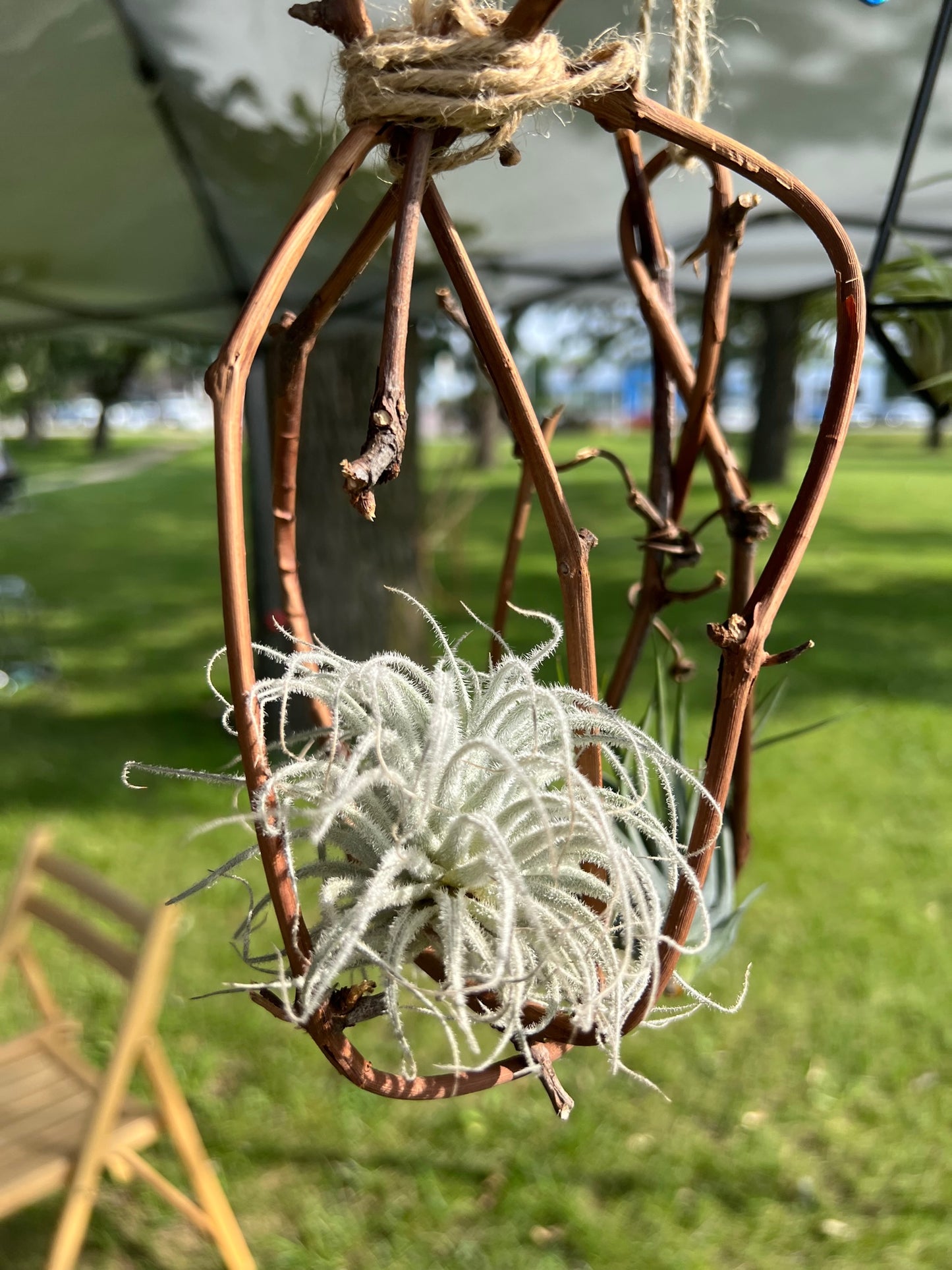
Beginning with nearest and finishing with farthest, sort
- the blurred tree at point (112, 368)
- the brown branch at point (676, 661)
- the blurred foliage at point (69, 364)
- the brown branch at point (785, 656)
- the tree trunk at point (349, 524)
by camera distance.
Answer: the brown branch at point (785, 656) → the brown branch at point (676, 661) → the tree trunk at point (349, 524) → the blurred foliage at point (69, 364) → the blurred tree at point (112, 368)

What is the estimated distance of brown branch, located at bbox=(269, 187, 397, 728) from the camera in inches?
19.4

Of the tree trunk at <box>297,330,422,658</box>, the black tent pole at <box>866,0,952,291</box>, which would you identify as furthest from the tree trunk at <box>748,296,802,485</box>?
the black tent pole at <box>866,0,952,291</box>

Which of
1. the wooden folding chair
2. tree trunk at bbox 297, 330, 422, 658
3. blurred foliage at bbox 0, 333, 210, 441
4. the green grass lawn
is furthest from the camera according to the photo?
blurred foliage at bbox 0, 333, 210, 441

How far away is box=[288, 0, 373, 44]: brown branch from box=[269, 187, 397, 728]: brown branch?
69 mm

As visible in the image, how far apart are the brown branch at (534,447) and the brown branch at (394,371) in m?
0.03

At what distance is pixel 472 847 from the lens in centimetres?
45

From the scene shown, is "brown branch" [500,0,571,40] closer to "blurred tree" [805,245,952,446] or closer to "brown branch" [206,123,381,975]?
"brown branch" [206,123,381,975]

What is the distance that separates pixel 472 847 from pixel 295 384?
0.89 ft

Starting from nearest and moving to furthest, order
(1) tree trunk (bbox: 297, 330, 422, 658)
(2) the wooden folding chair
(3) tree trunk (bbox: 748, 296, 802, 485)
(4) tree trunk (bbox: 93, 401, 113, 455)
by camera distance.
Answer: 1. (2) the wooden folding chair
2. (1) tree trunk (bbox: 297, 330, 422, 658)
3. (3) tree trunk (bbox: 748, 296, 802, 485)
4. (4) tree trunk (bbox: 93, 401, 113, 455)

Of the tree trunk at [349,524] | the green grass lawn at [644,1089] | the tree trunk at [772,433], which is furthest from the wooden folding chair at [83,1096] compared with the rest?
the tree trunk at [772,433]

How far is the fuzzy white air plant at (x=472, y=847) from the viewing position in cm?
41

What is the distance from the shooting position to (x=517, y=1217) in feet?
5.72

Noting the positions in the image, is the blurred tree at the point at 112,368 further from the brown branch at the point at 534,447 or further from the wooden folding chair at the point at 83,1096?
the brown branch at the point at 534,447

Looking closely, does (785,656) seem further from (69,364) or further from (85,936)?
(69,364)
